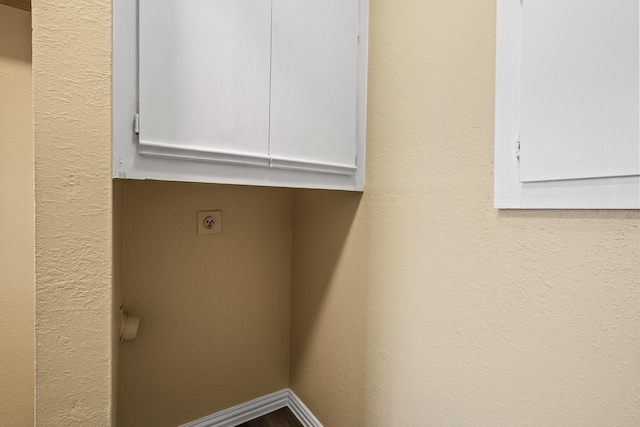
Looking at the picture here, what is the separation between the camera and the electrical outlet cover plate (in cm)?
136

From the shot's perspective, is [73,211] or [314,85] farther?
[314,85]

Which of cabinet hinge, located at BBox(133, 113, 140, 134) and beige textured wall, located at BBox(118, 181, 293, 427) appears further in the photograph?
beige textured wall, located at BBox(118, 181, 293, 427)

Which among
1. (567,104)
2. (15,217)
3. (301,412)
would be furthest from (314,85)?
(301,412)

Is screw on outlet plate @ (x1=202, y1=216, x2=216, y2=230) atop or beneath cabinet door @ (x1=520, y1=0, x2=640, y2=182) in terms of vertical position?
beneath

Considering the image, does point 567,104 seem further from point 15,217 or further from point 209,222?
point 15,217

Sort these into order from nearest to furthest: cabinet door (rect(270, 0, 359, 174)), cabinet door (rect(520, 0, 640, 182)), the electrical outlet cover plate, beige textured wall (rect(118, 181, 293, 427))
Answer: cabinet door (rect(520, 0, 640, 182)), cabinet door (rect(270, 0, 359, 174)), beige textured wall (rect(118, 181, 293, 427)), the electrical outlet cover plate

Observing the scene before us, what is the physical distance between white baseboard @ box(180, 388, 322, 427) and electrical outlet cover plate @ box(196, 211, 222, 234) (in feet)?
2.95

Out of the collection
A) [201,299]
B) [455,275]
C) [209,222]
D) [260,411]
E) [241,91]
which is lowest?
[260,411]

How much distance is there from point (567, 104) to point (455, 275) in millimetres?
491

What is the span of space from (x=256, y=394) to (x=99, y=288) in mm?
1220

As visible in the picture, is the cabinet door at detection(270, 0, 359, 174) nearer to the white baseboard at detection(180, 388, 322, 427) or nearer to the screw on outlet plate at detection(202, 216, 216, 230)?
the screw on outlet plate at detection(202, 216, 216, 230)

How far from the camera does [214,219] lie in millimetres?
1393

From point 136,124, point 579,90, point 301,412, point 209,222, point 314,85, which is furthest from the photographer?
point 301,412

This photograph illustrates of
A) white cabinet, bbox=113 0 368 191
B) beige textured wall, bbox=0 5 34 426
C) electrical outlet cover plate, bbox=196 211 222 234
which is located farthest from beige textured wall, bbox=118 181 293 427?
white cabinet, bbox=113 0 368 191
